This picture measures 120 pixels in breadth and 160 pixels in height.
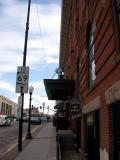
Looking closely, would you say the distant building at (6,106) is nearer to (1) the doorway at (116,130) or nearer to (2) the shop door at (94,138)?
(2) the shop door at (94,138)

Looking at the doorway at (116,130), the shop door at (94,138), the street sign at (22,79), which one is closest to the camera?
the doorway at (116,130)

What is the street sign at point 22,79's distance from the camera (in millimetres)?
17938

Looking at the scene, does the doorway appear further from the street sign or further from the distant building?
the distant building

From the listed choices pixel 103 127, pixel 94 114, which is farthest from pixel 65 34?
pixel 103 127

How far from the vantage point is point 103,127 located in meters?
10.3

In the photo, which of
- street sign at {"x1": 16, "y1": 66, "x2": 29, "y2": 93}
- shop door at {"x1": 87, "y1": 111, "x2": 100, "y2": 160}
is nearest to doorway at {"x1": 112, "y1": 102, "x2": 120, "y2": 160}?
shop door at {"x1": 87, "y1": 111, "x2": 100, "y2": 160}

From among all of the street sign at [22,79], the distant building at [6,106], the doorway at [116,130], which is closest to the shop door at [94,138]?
the doorway at [116,130]

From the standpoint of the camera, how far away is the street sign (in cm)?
Result: 1794

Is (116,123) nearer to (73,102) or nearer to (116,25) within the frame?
(116,25)

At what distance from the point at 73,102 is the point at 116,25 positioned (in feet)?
33.0

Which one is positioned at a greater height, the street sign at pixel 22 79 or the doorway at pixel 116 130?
the street sign at pixel 22 79

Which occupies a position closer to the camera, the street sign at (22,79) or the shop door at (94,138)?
the shop door at (94,138)

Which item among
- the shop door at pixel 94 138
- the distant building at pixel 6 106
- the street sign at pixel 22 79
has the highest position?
the distant building at pixel 6 106

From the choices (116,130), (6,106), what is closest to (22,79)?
(116,130)
